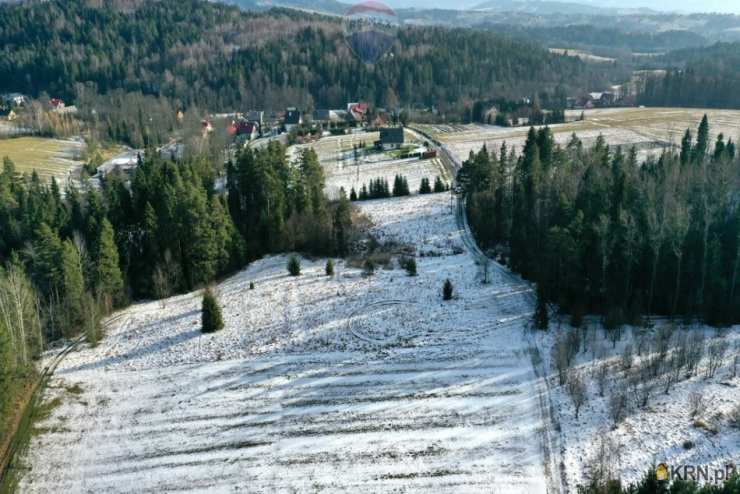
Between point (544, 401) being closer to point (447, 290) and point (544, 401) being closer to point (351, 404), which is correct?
point (351, 404)

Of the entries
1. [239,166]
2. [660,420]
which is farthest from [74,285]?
[660,420]

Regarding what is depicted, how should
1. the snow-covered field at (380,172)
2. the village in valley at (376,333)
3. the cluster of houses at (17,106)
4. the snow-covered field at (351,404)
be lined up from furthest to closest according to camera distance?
1. the cluster of houses at (17,106)
2. the snow-covered field at (380,172)
3. the village in valley at (376,333)
4. the snow-covered field at (351,404)

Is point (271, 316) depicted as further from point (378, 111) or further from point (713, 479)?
point (378, 111)

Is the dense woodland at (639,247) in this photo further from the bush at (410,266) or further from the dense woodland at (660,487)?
the dense woodland at (660,487)

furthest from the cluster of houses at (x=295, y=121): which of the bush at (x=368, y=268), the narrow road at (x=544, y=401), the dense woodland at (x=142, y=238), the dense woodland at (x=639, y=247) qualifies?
the dense woodland at (x=639, y=247)

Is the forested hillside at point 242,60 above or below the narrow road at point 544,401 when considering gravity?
above

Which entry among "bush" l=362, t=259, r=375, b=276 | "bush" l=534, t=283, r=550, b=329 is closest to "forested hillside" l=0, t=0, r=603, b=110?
"bush" l=362, t=259, r=375, b=276

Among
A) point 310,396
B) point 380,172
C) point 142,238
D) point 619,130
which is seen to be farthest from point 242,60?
point 310,396
